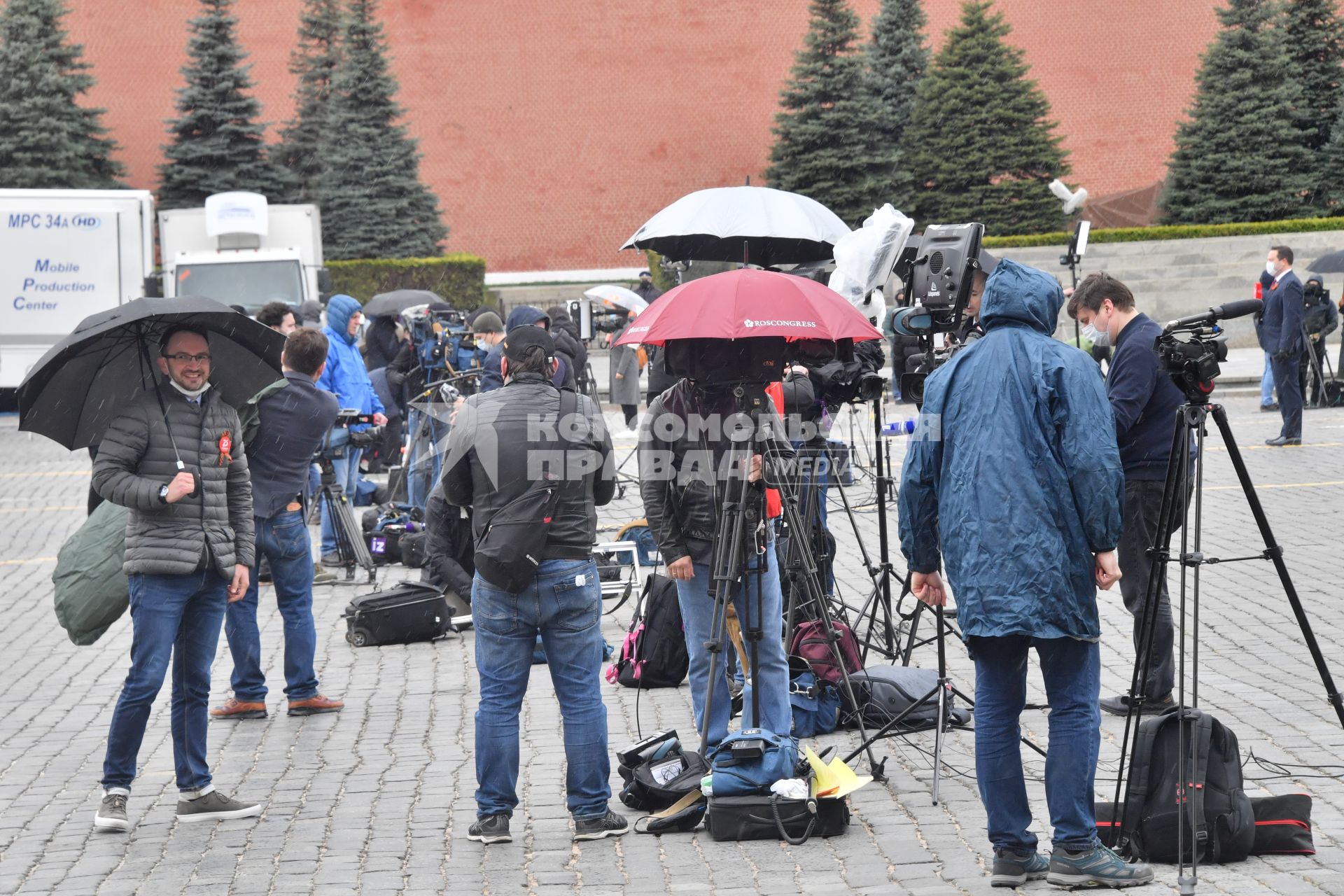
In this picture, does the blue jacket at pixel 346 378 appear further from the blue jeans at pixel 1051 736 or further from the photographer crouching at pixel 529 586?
the blue jeans at pixel 1051 736

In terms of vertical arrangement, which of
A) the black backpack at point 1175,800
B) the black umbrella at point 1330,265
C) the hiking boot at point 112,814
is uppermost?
the black umbrella at point 1330,265

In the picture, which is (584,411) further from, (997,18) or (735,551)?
→ (997,18)

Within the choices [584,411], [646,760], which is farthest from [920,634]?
[584,411]

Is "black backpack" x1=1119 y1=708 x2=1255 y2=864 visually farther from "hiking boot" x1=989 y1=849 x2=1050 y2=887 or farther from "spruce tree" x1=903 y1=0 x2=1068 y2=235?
"spruce tree" x1=903 y1=0 x2=1068 y2=235

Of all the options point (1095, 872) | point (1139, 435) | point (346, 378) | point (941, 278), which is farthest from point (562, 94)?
point (1095, 872)

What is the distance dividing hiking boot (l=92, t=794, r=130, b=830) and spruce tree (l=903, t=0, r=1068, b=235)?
28.2m

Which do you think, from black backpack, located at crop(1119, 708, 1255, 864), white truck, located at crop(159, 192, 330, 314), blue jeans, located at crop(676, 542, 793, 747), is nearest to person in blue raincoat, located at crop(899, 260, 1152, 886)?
black backpack, located at crop(1119, 708, 1255, 864)

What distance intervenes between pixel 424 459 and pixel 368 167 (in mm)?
23950

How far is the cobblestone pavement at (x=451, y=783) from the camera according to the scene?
4.89 metres

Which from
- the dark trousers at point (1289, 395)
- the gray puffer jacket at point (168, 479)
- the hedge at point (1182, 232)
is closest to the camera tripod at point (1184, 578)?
the gray puffer jacket at point (168, 479)

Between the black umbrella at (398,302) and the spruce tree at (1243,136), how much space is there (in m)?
19.7

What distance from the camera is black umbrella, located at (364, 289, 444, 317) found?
16.1 m

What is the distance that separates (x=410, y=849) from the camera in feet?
17.2

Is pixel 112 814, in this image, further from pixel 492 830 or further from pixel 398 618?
pixel 398 618
